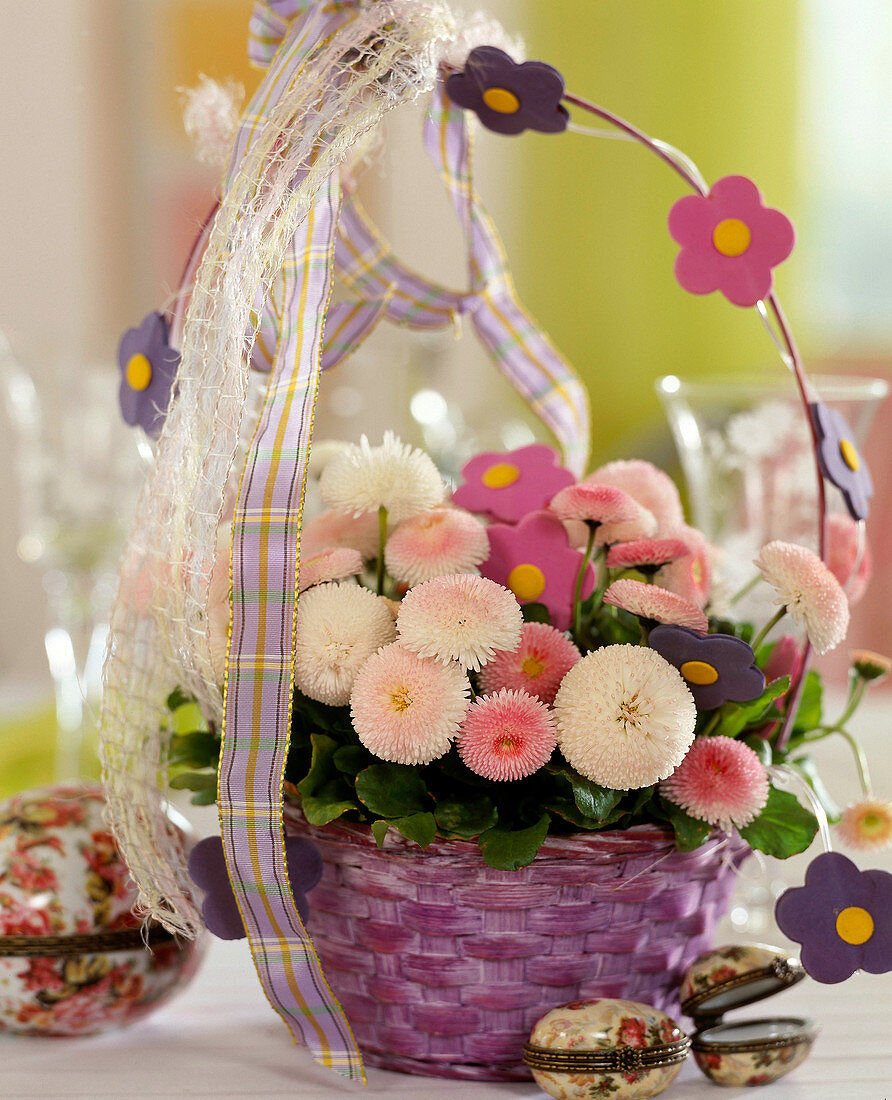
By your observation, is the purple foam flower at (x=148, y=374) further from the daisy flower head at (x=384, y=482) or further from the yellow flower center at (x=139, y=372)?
the daisy flower head at (x=384, y=482)

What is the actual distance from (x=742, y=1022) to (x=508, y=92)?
16.6 inches

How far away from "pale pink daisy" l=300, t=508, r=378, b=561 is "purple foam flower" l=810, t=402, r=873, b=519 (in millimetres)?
204

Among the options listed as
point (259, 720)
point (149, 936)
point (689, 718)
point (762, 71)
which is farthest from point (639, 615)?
point (762, 71)

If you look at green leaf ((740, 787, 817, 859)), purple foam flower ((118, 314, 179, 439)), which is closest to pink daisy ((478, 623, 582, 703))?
green leaf ((740, 787, 817, 859))

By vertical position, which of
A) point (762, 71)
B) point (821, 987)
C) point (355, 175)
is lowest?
point (821, 987)

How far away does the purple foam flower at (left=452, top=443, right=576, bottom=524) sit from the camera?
0.56m

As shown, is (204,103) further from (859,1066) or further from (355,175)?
(859,1066)

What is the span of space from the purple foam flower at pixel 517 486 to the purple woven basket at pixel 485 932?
18 centimetres

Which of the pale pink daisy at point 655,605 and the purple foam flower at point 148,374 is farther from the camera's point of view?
the purple foam flower at point 148,374

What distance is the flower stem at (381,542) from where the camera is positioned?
0.50m

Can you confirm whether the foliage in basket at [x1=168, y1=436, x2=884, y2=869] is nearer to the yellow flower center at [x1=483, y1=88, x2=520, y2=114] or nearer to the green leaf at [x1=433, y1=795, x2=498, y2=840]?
the green leaf at [x1=433, y1=795, x2=498, y2=840]

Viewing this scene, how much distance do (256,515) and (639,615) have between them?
153 mm

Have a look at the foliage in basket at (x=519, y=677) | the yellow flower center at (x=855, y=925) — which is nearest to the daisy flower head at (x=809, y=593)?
the foliage in basket at (x=519, y=677)

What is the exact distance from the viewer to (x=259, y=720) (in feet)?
1.44
